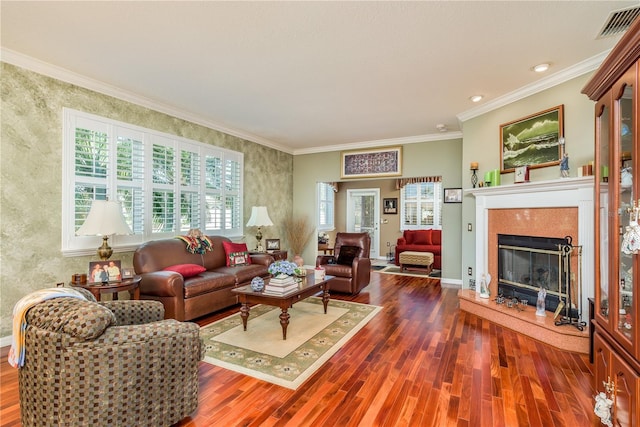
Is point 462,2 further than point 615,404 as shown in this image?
Yes

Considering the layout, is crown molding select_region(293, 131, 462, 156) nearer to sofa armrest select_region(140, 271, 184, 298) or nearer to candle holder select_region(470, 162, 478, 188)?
candle holder select_region(470, 162, 478, 188)

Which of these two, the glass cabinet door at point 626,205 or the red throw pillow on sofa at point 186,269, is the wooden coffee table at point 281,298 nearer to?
the red throw pillow on sofa at point 186,269

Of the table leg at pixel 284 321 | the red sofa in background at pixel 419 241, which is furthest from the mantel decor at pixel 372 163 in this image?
the table leg at pixel 284 321

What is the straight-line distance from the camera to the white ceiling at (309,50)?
2.30m

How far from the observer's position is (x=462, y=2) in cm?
218

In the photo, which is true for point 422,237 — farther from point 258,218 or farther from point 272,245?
point 258,218

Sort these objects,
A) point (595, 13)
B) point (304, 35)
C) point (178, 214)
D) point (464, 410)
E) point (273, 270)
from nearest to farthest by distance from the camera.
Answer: point (464, 410), point (595, 13), point (304, 35), point (273, 270), point (178, 214)

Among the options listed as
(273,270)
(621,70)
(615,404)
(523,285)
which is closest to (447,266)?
(523,285)

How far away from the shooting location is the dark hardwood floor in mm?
1934

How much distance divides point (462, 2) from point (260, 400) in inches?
124

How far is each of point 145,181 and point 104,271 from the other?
1466mm

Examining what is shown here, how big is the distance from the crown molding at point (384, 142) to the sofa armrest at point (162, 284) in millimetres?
4458

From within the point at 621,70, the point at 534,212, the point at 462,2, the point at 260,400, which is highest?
the point at 462,2

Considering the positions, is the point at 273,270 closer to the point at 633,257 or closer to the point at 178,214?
the point at 178,214
